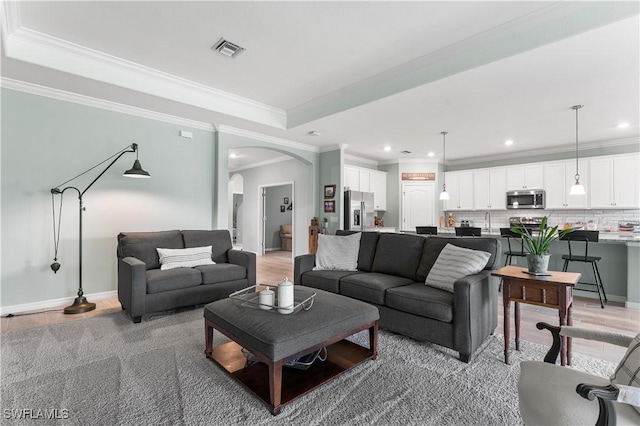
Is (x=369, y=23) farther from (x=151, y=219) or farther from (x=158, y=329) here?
(x=151, y=219)

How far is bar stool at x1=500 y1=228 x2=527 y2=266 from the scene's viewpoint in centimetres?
453

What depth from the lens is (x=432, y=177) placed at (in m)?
7.48

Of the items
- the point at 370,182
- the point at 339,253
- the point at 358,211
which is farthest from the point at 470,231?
the point at 370,182

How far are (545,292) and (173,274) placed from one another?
3.47 meters

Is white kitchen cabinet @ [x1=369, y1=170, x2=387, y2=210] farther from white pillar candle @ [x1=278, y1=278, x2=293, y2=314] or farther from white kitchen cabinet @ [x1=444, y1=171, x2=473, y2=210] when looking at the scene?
white pillar candle @ [x1=278, y1=278, x2=293, y2=314]

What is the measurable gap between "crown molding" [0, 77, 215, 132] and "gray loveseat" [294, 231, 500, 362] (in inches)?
111

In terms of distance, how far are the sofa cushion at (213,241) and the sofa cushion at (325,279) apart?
1.33 meters

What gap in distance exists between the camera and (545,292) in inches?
87.1

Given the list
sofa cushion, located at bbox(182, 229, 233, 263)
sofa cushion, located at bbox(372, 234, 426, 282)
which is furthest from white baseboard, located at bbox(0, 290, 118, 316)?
sofa cushion, located at bbox(372, 234, 426, 282)

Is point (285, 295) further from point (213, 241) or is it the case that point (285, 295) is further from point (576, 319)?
point (576, 319)

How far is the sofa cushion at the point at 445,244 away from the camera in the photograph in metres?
2.81

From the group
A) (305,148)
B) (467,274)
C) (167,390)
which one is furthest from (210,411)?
(305,148)

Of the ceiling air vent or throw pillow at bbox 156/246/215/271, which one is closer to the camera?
the ceiling air vent

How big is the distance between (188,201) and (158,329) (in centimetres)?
225
